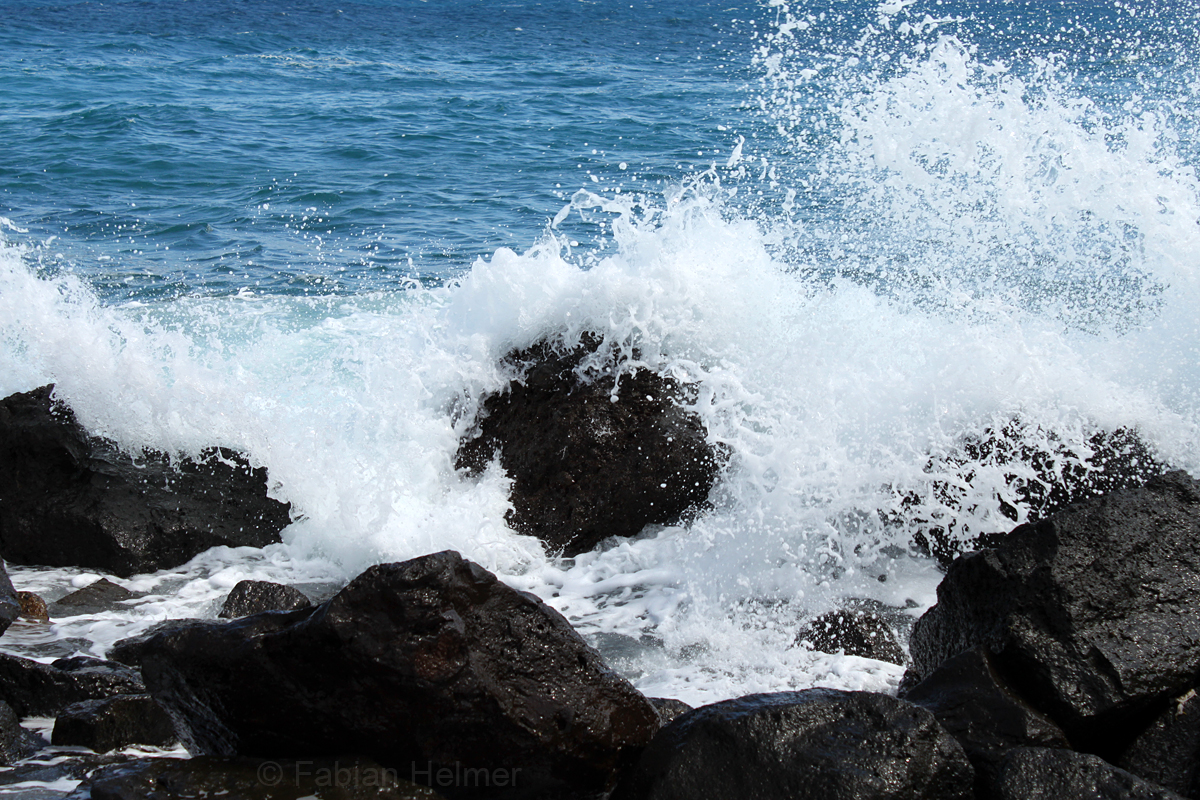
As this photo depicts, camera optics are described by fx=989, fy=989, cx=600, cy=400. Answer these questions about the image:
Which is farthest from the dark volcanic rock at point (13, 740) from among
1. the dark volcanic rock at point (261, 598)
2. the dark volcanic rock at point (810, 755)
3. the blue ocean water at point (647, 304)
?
the dark volcanic rock at point (810, 755)

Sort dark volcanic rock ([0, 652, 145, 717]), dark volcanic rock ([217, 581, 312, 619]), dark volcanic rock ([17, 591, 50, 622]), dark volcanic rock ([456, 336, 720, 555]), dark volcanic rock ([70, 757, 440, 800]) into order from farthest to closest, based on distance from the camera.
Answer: dark volcanic rock ([456, 336, 720, 555]), dark volcanic rock ([17, 591, 50, 622]), dark volcanic rock ([217, 581, 312, 619]), dark volcanic rock ([0, 652, 145, 717]), dark volcanic rock ([70, 757, 440, 800])

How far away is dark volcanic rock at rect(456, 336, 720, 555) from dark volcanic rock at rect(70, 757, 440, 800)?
8.55 feet

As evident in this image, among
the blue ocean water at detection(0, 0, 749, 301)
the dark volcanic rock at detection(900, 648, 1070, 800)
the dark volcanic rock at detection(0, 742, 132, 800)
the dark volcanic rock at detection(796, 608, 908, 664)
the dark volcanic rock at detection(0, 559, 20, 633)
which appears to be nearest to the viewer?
the dark volcanic rock at detection(900, 648, 1070, 800)

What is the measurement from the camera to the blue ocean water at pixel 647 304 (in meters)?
5.00

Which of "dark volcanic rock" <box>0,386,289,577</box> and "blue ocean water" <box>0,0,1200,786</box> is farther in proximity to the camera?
"dark volcanic rock" <box>0,386,289,577</box>

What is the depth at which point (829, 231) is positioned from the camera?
10727mm

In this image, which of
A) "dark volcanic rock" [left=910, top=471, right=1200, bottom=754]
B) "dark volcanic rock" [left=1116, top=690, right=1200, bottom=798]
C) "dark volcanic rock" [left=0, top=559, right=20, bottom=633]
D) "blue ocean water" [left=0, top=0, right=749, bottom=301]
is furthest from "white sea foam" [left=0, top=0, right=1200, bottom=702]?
"blue ocean water" [left=0, top=0, right=749, bottom=301]

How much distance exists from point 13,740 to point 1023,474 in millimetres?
4409

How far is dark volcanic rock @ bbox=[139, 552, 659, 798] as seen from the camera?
2822mm

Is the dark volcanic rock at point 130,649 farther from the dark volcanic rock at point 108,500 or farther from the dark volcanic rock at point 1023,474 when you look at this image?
the dark volcanic rock at point 1023,474

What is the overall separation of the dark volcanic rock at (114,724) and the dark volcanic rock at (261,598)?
1154mm

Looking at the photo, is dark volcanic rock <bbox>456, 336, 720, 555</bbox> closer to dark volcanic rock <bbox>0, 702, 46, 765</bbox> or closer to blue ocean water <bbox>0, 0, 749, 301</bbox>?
dark volcanic rock <bbox>0, 702, 46, 765</bbox>

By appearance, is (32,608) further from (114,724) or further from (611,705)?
(611,705)

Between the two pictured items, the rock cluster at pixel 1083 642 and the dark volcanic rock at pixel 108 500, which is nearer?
the rock cluster at pixel 1083 642
